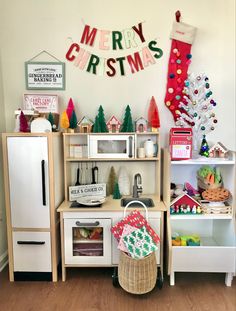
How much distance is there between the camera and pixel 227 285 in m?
2.09

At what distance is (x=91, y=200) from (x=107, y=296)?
74cm

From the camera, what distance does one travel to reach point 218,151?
2195 mm

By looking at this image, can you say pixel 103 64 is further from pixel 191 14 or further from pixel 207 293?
pixel 207 293

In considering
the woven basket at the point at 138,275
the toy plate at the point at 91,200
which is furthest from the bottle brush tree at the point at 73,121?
the woven basket at the point at 138,275

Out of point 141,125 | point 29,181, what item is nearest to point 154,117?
point 141,125

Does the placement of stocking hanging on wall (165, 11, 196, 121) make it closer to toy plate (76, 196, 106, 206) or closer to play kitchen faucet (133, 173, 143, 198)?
play kitchen faucet (133, 173, 143, 198)

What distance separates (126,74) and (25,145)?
111cm

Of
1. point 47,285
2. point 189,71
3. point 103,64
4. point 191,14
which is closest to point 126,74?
point 103,64

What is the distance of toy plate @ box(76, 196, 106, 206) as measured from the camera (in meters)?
2.15

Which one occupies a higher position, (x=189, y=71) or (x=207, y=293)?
(x=189, y=71)

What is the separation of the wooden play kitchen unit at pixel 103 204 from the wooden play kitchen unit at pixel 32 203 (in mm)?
119

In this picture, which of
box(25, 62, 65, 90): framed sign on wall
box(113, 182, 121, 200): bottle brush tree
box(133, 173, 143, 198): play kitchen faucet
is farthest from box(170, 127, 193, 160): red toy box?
box(25, 62, 65, 90): framed sign on wall

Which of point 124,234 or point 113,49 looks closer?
point 124,234

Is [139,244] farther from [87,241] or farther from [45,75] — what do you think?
[45,75]
